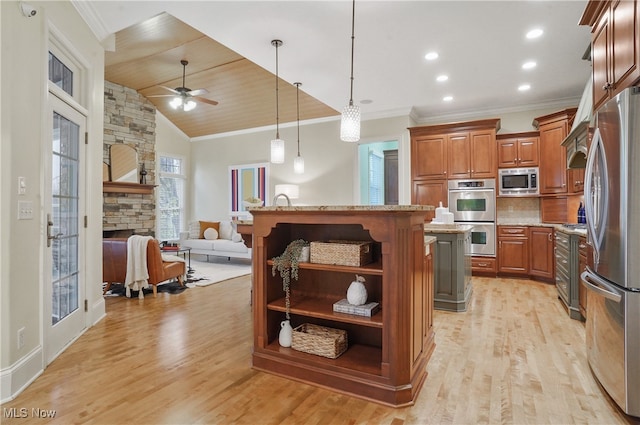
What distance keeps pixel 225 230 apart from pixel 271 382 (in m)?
5.84

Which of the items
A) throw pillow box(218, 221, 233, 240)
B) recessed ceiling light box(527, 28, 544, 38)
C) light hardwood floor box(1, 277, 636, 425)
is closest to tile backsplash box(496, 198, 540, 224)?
light hardwood floor box(1, 277, 636, 425)

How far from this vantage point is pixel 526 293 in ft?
15.1

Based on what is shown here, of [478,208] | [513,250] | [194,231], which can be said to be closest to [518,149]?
[478,208]

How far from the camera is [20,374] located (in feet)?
6.89

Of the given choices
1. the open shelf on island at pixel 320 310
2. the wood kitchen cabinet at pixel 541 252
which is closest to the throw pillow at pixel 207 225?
the open shelf on island at pixel 320 310

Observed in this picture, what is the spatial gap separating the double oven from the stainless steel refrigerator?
360cm

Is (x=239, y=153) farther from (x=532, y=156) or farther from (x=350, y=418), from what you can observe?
(x=350, y=418)

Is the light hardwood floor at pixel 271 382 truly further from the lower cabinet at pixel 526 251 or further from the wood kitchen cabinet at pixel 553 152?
the wood kitchen cabinet at pixel 553 152

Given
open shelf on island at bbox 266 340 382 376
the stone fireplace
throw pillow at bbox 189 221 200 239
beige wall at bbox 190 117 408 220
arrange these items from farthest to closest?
throw pillow at bbox 189 221 200 239
beige wall at bbox 190 117 408 220
the stone fireplace
open shelf on island at bbox 266 340 382 376

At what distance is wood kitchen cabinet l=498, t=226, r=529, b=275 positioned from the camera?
215 inches

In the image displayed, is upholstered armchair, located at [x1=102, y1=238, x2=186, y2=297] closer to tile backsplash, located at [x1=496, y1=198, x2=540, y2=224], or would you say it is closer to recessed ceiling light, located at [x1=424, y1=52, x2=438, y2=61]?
recessed ceiling light, located at [x1=424, y1=52, x2=438, y2=61]

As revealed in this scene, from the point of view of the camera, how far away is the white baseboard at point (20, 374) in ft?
6.54

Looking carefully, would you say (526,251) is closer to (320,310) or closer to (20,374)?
(320,310)

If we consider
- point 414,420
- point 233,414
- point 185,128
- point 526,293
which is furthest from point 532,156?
point 185,128
